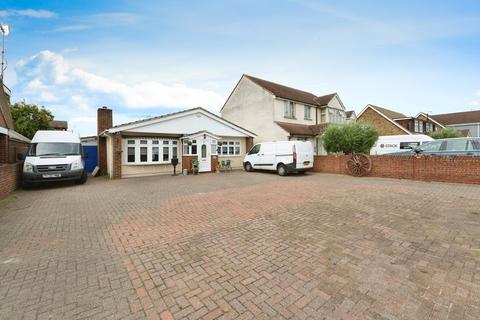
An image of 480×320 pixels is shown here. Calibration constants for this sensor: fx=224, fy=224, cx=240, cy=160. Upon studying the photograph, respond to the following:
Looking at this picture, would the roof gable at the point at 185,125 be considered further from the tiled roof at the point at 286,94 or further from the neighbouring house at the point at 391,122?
the neighbouring house at the point at 391,122

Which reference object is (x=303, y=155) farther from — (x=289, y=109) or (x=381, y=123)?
(x=381, y=123)

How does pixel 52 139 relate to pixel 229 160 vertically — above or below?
above

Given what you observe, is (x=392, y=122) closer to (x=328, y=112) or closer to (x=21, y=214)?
(x=328, y=112)

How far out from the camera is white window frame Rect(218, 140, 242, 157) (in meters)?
18.4

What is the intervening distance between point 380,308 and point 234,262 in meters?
1.94

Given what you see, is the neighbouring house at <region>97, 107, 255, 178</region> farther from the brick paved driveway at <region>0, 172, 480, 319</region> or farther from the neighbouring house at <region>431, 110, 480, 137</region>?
the neighbouring house at <region>431, 110, 480, 137</region>

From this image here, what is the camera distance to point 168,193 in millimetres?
8945

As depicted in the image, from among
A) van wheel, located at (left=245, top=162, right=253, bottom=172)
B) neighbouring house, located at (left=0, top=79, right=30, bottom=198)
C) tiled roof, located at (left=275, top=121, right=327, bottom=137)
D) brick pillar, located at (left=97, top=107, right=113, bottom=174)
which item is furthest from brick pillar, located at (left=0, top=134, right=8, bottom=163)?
tiled roof, located at (left=275, top=121, right=327, bottom=137)

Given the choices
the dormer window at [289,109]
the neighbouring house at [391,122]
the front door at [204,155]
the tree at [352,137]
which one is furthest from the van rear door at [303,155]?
the neighbouring house at [391,122]

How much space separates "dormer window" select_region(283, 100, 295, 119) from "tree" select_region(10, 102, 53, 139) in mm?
23547

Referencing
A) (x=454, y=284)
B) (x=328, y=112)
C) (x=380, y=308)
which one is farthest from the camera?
(x=328, y=112)

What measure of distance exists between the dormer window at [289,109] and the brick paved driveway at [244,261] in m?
16.5

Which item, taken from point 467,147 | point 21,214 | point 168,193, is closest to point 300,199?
point 168,193

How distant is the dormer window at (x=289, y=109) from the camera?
72.7 feet
